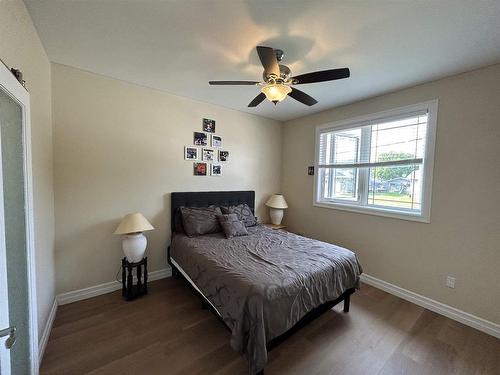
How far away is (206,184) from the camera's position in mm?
3289

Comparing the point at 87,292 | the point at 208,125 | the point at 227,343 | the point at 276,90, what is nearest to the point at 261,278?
the point at 227,343

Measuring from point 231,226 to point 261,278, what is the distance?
123 cm

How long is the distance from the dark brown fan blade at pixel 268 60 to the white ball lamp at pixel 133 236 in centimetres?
200

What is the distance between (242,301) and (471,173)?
101 inches

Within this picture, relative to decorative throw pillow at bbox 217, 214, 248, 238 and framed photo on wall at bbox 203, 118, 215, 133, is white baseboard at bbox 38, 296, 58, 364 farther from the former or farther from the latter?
framed photo on wall at bbox 203, 118, 215, 133

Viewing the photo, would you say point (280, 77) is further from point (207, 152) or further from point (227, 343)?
point (227, 343)

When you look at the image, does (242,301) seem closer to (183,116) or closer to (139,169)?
(139,169)

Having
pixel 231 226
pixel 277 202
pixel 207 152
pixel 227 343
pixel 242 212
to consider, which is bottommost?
pixel 227 343

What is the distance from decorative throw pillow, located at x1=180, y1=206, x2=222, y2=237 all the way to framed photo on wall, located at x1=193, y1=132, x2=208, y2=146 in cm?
97

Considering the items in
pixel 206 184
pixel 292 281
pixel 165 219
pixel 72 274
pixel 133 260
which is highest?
pixel 206 184

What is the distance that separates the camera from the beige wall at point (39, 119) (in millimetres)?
1232

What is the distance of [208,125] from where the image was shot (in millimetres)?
3219

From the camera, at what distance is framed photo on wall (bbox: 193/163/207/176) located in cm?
316

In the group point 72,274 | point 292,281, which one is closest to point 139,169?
point 72,274
